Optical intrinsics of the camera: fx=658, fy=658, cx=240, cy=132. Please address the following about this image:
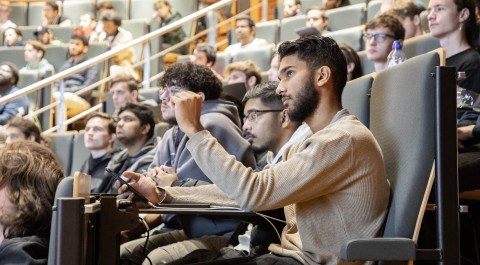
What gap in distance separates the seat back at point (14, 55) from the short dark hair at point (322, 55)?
4861 millimetres

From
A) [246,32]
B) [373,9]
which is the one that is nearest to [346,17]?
[373,9]

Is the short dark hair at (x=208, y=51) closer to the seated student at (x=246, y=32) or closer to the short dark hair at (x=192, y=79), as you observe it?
the seated student at (x=246, y=32)

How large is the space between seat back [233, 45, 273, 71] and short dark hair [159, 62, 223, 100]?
1.99 m

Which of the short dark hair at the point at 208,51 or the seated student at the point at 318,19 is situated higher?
the seated student at the point at 318,19

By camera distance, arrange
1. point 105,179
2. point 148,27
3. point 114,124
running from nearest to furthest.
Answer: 1. point 105,179
2. point 114,124
3. point 148,27

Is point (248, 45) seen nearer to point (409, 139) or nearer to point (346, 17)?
point (346, 17)

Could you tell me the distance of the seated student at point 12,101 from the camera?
4348 millimetres

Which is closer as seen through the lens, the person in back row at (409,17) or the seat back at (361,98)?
the seat back at (361,98)

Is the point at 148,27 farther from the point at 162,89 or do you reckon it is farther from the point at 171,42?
the point at 162,89

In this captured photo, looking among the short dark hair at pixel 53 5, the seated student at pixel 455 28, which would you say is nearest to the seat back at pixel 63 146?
the seated student at pixel 455 28

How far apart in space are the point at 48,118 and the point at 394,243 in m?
3.88

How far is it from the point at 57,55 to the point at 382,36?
378 cm

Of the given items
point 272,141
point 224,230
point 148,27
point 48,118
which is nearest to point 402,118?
point 272,141

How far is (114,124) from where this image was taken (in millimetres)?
3654
